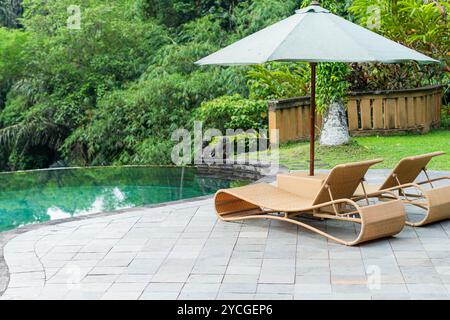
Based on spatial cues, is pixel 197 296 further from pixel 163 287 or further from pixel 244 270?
pixel 244 270

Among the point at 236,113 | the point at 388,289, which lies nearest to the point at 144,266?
the point at 388,289

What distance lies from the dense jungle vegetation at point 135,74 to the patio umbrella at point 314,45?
774 cm

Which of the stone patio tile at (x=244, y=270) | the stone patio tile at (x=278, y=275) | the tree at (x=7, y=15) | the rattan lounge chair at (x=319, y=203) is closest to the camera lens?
the stone patio tile at (x=278, y=275)

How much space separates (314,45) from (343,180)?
1.37 m

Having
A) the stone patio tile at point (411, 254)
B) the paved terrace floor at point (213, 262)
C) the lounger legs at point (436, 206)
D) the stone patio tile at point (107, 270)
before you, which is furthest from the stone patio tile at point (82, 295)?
the lounger legs at point (436, 206)

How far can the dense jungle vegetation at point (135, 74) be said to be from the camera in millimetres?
15719

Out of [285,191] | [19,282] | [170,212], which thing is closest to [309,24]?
[285,191]

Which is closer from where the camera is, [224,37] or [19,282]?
[19,282]

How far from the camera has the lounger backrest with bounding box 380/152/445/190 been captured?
7496 mm

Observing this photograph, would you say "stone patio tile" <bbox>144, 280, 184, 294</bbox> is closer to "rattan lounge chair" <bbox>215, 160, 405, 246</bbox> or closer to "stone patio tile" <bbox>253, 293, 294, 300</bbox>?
"stone patio tile" <bbox>253, 293, 294, 300</bbox>

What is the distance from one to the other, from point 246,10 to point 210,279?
14.9 m

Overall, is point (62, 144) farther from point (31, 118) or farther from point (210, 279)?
point (210, 279)

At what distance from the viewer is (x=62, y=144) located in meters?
19.3

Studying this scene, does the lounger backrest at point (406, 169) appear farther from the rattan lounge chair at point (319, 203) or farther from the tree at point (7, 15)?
the tree at point (7, 15)
